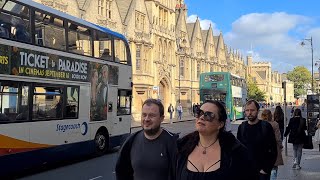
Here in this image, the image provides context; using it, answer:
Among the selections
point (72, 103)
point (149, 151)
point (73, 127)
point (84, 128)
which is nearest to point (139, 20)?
point (84, 128)

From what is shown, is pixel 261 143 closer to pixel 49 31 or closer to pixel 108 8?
pixel 49 31

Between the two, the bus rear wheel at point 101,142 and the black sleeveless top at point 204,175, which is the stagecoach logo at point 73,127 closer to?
the bus rear wheel at point 101,142

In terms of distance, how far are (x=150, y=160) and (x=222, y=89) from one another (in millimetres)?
34897

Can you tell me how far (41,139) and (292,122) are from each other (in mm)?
6669

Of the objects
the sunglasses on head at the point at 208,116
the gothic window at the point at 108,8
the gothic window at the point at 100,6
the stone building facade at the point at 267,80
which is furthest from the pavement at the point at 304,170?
the stone building facade at the point at 267,80

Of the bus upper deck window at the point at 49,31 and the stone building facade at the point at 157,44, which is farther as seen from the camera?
the stone building facade at the point at 157,44

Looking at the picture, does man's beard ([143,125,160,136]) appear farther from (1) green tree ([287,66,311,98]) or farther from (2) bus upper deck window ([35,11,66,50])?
(1) green tree ([287,66,311,98])

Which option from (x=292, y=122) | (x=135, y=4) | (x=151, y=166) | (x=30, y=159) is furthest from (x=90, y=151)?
(x=135, y=4)

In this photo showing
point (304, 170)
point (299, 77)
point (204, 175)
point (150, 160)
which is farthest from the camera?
point (299, 77)

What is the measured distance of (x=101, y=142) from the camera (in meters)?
14.9

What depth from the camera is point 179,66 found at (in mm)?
59344

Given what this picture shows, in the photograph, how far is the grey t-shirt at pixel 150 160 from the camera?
368cm

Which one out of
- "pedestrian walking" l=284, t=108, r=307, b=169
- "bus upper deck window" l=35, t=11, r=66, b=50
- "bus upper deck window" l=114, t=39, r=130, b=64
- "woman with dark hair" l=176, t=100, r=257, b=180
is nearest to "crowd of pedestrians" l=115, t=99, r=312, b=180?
"woman with dark hair" l=176, t=100, r=257, b=180

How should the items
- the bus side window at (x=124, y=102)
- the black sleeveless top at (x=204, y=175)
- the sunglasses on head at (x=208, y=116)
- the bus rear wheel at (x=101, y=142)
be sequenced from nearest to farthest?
the black sleeveless top at (x=204, y=175), the sunglasses on head at (x=208, y=116), the bus rear wheel at (x=101, y=142), the bus side window at (x=124, y=102)
